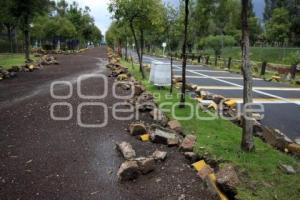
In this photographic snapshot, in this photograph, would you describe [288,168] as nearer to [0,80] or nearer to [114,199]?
[114,199]

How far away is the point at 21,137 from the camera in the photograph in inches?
299

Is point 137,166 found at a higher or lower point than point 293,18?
lower

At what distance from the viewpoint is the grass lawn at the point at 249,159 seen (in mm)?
4887

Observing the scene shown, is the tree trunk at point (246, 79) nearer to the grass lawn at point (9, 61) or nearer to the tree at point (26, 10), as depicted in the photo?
the grass lawn at point (9, 61)

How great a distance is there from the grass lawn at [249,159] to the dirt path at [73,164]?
65cm

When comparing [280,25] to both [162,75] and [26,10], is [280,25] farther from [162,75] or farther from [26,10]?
[162,75]

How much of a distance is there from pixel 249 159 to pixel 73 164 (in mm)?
3071

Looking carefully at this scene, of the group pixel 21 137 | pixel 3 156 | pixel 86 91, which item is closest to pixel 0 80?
pixel 86 91

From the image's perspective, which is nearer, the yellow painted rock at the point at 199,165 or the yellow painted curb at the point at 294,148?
the yellow painted rock at the point at 199,165

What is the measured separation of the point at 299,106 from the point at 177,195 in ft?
29.4

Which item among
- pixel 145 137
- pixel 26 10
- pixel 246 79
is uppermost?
pixel 26 10

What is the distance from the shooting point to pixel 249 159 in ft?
19.5

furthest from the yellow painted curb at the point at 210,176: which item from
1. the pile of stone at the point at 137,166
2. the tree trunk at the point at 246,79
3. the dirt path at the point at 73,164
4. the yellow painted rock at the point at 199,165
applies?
the tree trunk at the point at 246,79

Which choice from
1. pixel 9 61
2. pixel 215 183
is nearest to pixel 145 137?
pixel 215 183
